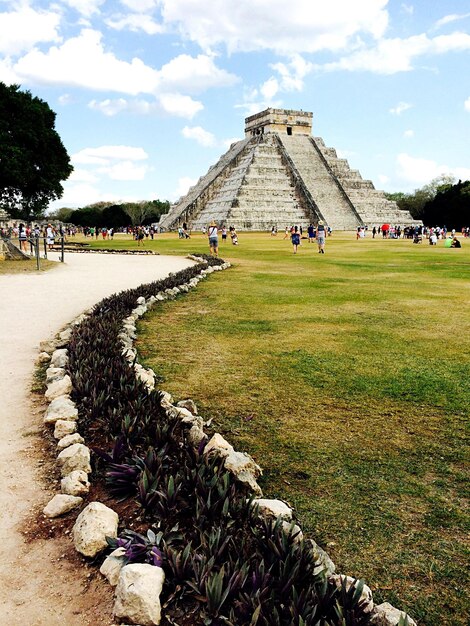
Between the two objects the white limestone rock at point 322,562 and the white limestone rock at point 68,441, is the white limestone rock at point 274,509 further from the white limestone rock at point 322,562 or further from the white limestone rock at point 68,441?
the white limestone rock at point 68,441

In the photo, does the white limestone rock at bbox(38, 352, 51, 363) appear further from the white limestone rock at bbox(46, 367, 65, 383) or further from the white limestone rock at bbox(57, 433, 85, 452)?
the white limestone rock at bbox(57, 433, 85, 452)

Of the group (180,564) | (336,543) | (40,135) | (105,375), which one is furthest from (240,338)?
(40,135)

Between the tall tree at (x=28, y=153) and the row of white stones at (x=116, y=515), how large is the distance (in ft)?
153

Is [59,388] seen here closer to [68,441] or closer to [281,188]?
[68,441]

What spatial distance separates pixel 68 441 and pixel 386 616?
8.89ft

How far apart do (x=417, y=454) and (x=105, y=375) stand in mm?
3114

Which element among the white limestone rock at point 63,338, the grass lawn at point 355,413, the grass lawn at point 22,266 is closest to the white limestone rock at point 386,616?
the grass lawn at point 355,413

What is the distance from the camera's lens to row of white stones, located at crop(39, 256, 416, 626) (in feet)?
7.79

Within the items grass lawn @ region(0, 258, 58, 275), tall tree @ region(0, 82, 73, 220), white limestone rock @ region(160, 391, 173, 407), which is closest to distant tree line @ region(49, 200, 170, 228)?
tall tree @ region(0, 82, 73, 220)

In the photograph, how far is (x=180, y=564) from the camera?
2529mm

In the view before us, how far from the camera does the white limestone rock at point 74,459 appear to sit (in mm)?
3719

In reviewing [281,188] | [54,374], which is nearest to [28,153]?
[281,188]

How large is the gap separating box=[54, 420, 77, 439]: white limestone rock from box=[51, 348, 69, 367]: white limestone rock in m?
1.75

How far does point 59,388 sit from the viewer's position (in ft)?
17.4
